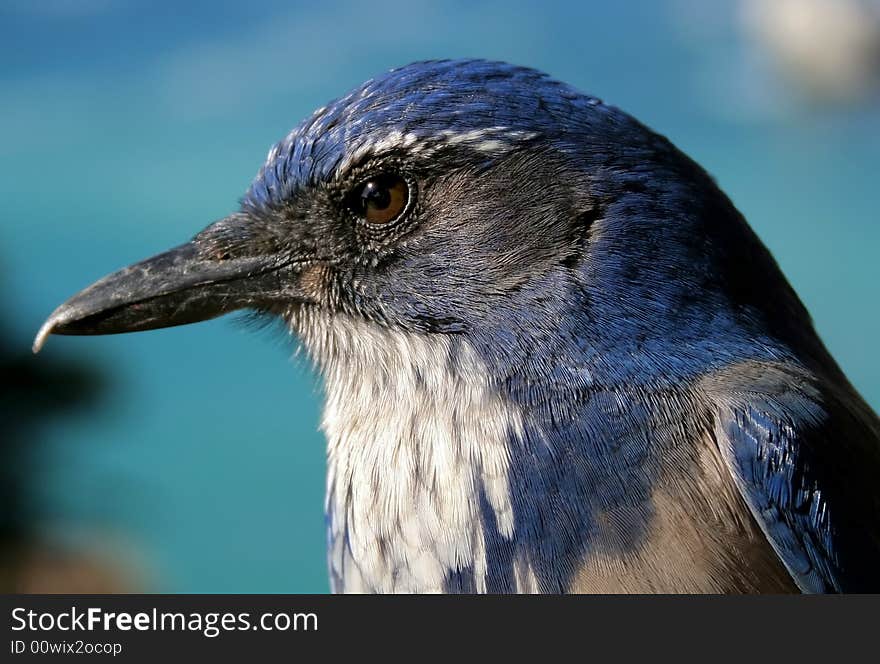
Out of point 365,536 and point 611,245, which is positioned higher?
point 611,245

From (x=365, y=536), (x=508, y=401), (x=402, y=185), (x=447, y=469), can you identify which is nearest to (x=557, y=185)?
(x=402, y=185)

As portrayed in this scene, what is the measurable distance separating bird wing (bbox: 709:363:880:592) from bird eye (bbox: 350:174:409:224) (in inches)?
22.8

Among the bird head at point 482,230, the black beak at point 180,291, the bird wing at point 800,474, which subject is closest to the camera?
the bird wing at point 800,474

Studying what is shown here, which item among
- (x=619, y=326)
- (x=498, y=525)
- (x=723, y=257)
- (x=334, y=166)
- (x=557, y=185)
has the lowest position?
(x=498, y=525)

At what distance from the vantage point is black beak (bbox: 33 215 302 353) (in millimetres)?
1628

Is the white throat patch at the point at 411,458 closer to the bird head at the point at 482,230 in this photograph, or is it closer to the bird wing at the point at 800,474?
the bird head at the point at 482,230

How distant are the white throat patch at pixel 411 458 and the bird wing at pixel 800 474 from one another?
0.33 metres

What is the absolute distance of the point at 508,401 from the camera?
4.76 ft

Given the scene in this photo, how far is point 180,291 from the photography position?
1.66 metres

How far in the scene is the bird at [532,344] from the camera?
1361 mm

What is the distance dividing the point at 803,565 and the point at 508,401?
48cm

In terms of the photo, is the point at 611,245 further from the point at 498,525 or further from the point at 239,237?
the point at 239,237

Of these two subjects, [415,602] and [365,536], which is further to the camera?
[365,536]

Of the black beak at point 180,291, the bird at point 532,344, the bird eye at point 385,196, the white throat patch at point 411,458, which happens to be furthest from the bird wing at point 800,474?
the black beak at point 180,291
